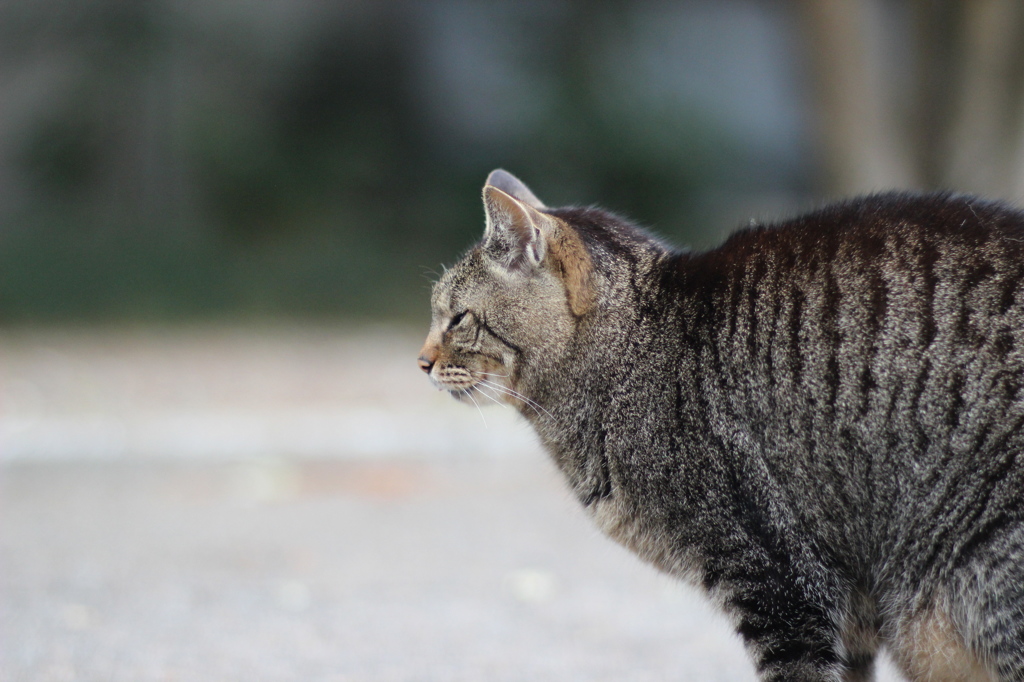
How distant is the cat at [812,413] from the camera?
2770 millimetres

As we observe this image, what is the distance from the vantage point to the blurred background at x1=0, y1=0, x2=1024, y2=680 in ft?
14.9

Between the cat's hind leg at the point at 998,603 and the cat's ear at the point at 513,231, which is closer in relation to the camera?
the cat's hind leg at the point at 998,603

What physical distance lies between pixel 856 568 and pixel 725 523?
1.14 feet

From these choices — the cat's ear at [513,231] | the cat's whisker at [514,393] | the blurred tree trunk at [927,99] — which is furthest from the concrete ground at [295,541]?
the blurred tree trunk at [927,99]

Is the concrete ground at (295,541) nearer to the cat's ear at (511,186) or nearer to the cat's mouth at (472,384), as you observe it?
the cat's mouth at (472,384)

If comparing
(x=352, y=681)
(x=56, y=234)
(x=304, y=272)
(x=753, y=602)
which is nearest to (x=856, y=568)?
Answer: (x=753, y=602)

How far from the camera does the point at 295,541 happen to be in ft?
18.6

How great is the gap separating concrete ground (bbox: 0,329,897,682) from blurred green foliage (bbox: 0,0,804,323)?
398cm

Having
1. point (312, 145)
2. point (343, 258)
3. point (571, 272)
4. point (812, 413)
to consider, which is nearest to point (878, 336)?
point (812, 413)

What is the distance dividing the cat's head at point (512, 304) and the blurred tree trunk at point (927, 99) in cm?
553

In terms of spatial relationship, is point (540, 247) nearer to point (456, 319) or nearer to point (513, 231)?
point (513, 231)

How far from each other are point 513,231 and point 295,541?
112 inches

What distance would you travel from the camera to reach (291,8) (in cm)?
1439

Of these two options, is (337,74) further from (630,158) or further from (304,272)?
(630,158)
